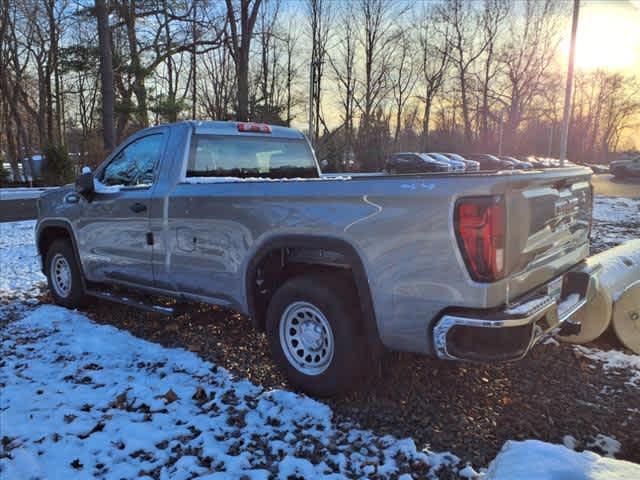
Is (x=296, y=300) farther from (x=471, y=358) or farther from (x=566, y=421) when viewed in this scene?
(x=566, y=421)

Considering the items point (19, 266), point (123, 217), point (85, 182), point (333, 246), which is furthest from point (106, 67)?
point (333, 246)

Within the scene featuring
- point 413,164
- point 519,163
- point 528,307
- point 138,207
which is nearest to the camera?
point 528,307

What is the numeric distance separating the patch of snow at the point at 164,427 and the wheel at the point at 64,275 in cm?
125

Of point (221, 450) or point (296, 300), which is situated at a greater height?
point (296, 300)

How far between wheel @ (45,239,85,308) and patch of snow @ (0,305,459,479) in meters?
1.25

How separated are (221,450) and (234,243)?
144 centimetres

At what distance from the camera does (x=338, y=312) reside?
3.06 m

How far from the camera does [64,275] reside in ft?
18.1

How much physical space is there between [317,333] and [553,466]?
162 cm

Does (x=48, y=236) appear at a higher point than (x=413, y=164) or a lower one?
lower

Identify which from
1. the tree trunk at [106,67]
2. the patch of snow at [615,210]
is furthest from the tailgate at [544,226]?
the tree trunk at [106,67]

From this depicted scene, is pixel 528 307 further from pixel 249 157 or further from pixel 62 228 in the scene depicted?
pixel 62 228

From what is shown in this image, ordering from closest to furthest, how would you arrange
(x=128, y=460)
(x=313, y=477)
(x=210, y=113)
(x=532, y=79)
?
1. (x=313, y=477)
2. (x=128, y=460)
3. (x=210, y=113)
4. (x=532, y=79)

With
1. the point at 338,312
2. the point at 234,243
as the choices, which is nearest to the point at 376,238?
the point at 338,312
